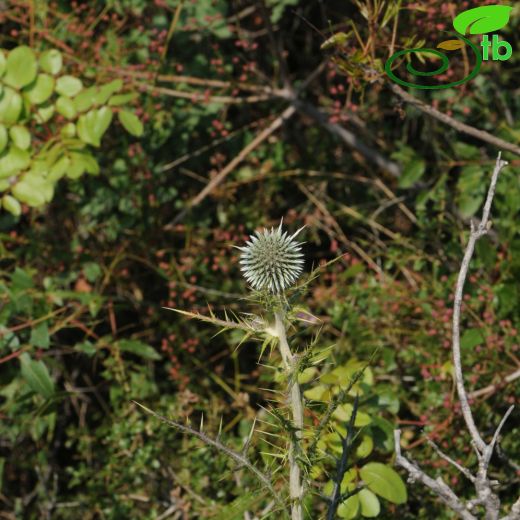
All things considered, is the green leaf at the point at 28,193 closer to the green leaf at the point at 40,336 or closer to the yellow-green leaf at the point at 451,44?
the green leaf at the point at 40,336

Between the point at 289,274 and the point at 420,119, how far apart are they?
2.17 meters

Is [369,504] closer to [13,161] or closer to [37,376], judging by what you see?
[37,376]

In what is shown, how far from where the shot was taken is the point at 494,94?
355 centimetres

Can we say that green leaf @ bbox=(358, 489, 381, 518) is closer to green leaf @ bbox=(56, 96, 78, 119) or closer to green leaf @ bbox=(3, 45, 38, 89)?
green leaf @ bbox=(56, 96, 78, 119)

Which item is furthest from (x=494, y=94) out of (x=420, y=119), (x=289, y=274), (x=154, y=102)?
(x=289, y=274)

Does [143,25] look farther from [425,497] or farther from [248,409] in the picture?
[425,497]

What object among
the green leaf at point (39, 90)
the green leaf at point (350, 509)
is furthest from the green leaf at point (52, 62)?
the green leaf at point (350, 509)

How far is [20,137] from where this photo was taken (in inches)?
113

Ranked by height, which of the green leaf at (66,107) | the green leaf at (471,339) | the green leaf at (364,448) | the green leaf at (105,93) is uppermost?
the green leaf at (105,93)

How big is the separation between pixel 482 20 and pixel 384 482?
1.87 m

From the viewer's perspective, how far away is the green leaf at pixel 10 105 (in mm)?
2852

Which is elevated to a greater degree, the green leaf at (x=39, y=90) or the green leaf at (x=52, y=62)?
the green leaf at (x=52, y=62)

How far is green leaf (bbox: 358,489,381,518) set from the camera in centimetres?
226

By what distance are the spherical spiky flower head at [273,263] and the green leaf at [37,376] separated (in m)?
1.27
